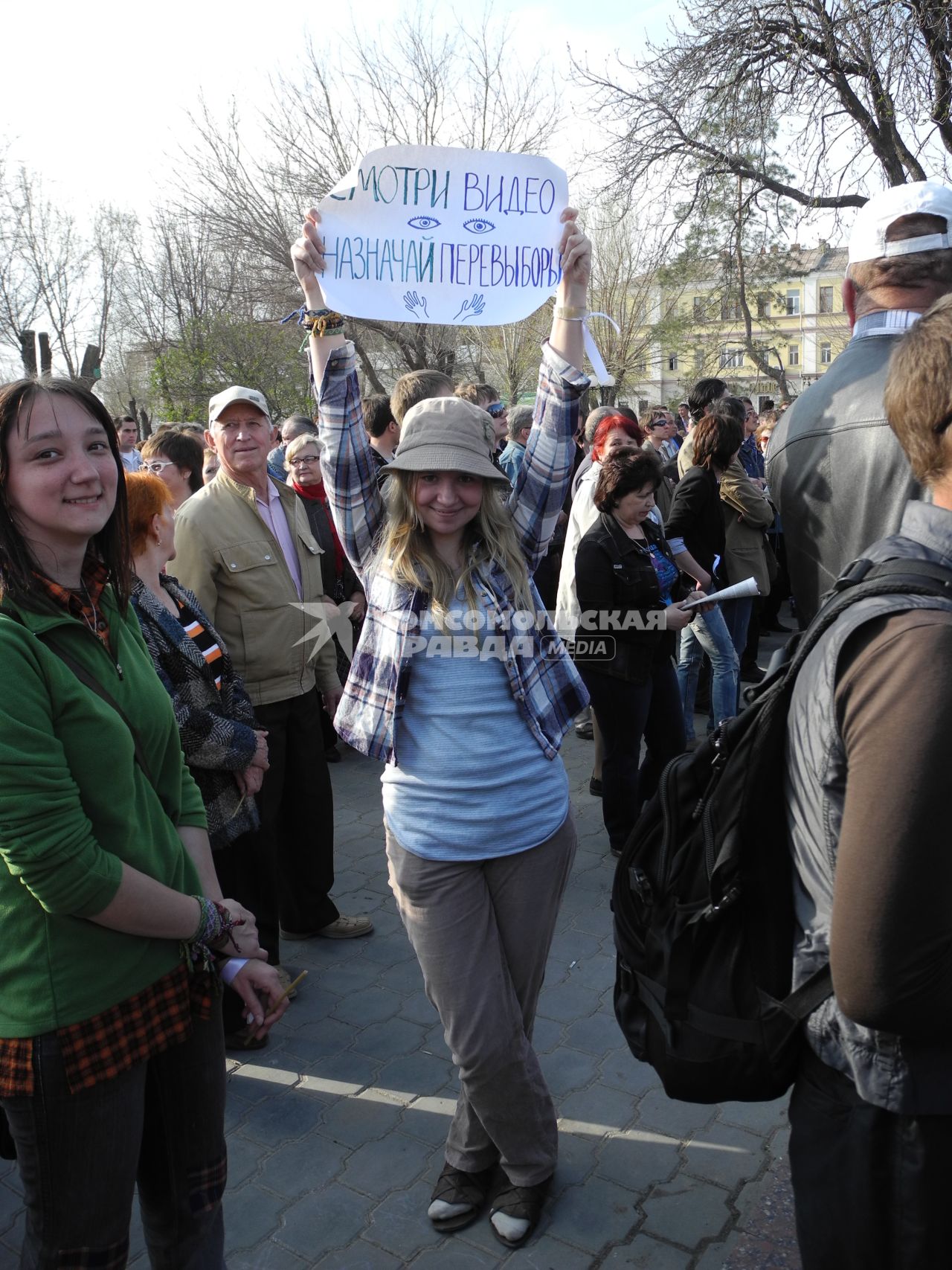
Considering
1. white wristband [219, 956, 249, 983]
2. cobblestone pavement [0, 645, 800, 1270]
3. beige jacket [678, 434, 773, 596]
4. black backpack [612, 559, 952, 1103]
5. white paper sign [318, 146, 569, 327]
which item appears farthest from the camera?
beige jacket [678, 434, 773, 596]

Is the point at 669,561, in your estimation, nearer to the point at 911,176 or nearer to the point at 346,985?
the point at 346,985

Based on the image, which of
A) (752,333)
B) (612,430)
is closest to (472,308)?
(612,430)

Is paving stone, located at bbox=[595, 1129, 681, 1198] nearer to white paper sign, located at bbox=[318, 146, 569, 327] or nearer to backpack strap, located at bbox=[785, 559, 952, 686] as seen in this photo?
backpack strap, located at bbox=[785, 559, 952, 686]

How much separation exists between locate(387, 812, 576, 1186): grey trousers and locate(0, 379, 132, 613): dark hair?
1.00 m

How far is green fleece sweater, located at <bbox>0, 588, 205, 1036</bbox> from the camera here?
4.90ft

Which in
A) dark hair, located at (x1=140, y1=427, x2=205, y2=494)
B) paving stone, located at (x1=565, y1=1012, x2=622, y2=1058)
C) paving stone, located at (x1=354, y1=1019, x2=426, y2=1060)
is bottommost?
paving stone, located at (x1=354, y1=1019, x2=426, y2=1060)

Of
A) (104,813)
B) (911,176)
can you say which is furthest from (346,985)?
(911,176)

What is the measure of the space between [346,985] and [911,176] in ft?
28.8

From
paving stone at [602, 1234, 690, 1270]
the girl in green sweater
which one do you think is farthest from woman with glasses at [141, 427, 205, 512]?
paving stone at [602, 1234, 690, 1270]

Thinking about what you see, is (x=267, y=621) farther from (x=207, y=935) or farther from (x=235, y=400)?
(x=207, y=935)

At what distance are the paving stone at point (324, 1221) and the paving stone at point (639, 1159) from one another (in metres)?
0.67

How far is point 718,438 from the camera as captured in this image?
239 inches

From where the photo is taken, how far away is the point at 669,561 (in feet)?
15.6

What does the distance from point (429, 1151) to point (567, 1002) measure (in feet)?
2.91
